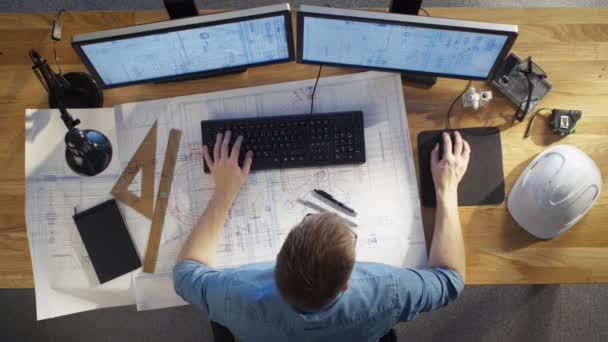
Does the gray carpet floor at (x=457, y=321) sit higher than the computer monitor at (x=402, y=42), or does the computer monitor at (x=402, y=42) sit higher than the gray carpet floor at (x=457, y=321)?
the computer monitor at (x=402, y=42)

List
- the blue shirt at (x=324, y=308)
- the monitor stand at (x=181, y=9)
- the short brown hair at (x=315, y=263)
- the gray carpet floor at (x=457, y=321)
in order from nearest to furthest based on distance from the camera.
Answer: the short brown hair at (x=315, y=263), the blue shirt at (x=324, y=308), the monitor stand at (x=181, y=9), the gray carpet floor at (x=457, y=321)

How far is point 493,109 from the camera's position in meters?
1.16

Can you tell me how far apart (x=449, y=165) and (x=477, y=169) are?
89 millimetres

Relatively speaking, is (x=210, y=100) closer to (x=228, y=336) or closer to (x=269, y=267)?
(x=269, y=267)

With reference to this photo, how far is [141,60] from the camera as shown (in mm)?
1018

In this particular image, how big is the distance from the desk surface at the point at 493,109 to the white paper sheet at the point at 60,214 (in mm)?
38

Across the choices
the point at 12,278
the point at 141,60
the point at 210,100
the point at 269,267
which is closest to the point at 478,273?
the point at 269,267

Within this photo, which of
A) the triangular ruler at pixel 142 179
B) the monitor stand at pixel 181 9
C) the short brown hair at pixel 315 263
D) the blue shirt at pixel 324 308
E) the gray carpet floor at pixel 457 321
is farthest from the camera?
the gray carpet floor at pixel 457 321

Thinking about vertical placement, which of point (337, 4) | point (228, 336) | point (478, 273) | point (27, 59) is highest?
point (337, 4)

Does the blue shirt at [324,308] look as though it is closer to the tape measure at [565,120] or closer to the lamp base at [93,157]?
the lamp base at [93,157]

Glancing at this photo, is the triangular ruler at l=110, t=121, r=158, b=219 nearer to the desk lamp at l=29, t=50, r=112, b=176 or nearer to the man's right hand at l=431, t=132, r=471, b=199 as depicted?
the desk lamp at l=29, t=50, r=112, b=176

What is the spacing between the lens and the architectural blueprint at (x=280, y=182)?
111 cm

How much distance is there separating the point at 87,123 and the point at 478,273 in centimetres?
109

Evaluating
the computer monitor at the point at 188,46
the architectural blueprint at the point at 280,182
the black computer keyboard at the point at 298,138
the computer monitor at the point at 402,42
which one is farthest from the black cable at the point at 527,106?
the computer monitor at the point at 188,46
